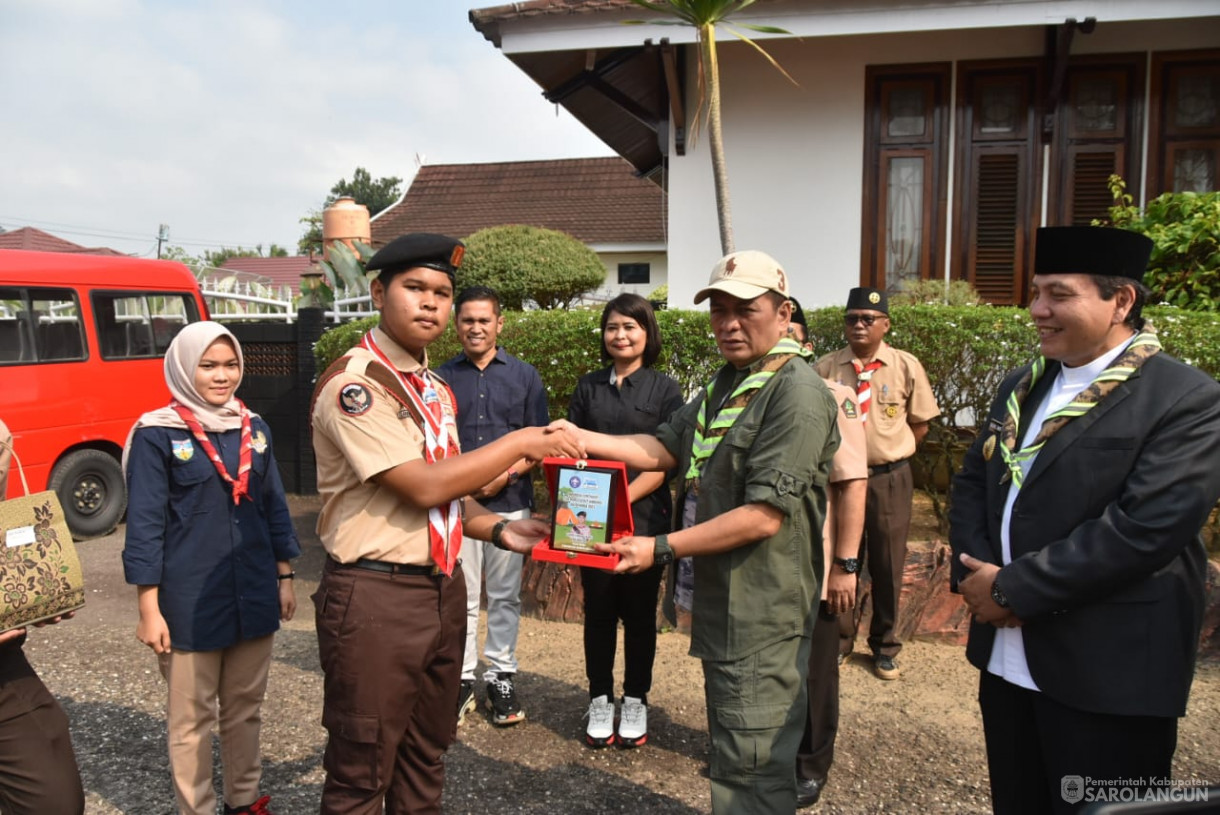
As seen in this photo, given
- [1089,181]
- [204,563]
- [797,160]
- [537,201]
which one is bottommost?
[204,563]

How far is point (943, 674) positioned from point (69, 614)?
421 cm

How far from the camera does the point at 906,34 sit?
7980 millimetres

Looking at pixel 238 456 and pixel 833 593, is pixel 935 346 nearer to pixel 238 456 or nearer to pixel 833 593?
pixel 833 593

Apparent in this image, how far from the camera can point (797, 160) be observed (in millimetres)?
8266

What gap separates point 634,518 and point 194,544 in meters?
1.88

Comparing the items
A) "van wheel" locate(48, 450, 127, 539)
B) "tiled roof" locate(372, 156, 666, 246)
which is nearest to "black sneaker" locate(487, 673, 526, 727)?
"van wheel" locate(48, 450, 127, 539)

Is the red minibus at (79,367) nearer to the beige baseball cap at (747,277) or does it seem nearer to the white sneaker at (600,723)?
the white sneaker at (600,723)

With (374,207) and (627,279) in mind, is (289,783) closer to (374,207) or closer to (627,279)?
(627,279)

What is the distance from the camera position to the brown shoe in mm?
4711

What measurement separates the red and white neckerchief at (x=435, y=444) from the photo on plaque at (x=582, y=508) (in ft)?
1.06

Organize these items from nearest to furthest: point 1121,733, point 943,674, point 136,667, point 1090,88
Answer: point 1121,733 → point 943,674 → point 136,667 → point 1090,88

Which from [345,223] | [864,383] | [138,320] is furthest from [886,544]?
[345,223]

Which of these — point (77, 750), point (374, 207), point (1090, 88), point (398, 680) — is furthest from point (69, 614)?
point (374, 207)

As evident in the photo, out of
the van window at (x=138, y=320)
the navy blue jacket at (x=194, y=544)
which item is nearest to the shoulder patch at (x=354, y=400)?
the navy blue jacket at (x=194, y=544)
